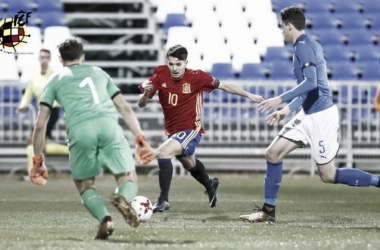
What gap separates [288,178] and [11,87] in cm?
553

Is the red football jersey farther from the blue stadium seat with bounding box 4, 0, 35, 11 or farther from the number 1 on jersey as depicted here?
the blue stadium seat with bounding box 4, 0, 35, 11

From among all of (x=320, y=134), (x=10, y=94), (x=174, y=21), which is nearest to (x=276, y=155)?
(x=320, y=134)

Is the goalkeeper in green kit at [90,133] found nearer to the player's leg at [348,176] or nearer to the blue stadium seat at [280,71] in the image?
the player's leg at [348,176]

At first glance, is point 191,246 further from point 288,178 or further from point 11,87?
point 11,87

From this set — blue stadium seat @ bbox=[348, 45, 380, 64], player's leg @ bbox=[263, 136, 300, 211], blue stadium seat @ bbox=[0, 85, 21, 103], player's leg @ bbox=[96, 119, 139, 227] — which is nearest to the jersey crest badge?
player's leg @ bbox=[263, 136, 300, 211]

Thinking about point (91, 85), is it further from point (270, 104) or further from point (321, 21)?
point (321, 21)

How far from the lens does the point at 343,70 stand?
17750 mm

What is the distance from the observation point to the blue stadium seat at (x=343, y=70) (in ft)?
57.9

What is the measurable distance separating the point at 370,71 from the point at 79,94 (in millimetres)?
12846

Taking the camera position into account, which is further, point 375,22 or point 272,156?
point 375,22

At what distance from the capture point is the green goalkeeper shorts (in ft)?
18.6

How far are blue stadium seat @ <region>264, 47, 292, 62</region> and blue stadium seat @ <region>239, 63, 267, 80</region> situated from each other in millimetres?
352

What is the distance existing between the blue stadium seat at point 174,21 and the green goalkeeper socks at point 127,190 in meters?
12.7

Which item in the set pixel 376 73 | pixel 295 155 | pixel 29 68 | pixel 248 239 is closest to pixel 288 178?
pixel 295 155
